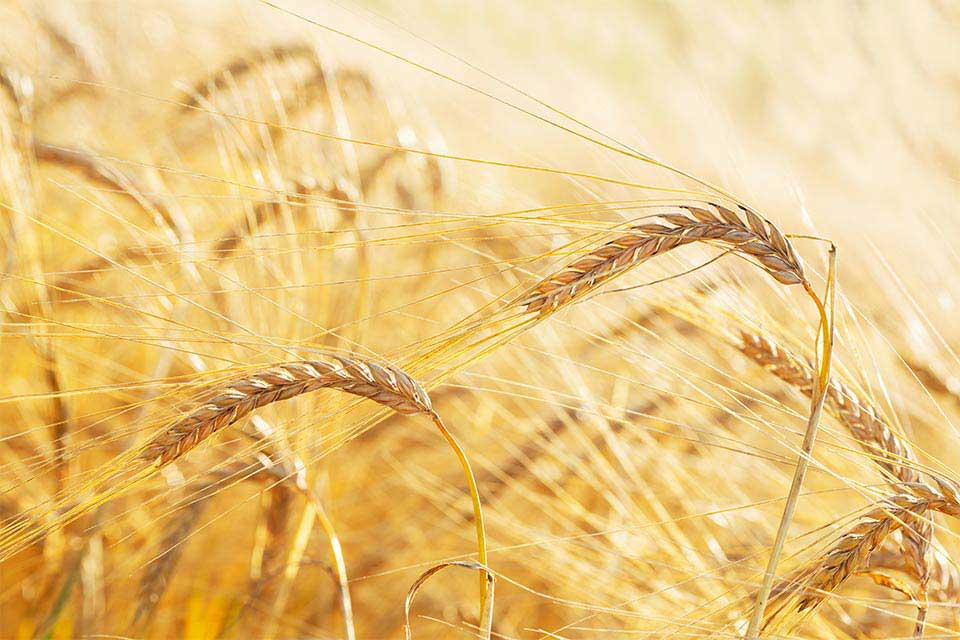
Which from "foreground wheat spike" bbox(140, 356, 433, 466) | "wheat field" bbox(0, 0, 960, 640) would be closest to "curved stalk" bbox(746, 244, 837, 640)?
"wheat field" bbox(0, 0, 960, 640)

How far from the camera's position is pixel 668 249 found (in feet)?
1.03

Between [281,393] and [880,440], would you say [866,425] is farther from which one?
[281,393]

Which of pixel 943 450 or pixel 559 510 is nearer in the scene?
pixel 559 510

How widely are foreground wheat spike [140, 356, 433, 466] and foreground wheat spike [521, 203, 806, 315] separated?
0.18 ft

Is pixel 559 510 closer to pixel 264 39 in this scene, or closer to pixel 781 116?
pixel 264 39

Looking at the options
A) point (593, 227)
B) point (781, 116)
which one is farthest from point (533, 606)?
point (781, 116)

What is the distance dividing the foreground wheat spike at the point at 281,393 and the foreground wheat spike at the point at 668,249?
54 mm

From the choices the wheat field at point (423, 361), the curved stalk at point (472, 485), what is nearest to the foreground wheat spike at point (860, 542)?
the wheat field at point (423, 361)

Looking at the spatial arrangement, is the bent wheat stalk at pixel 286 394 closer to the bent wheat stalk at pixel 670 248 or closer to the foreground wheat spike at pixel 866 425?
the bent wheat stalk at pixel 670 248

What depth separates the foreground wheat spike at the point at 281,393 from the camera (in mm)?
301

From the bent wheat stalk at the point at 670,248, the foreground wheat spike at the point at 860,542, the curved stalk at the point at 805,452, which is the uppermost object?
the bent wheat stalk at the point at 670,248

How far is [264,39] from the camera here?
814 millimetres

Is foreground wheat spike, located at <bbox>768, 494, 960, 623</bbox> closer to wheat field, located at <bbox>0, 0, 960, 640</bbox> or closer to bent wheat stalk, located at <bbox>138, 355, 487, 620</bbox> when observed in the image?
wheat field, located at <bbox>0, 0, 960, 640</bbox>

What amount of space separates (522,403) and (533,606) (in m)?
0.18
